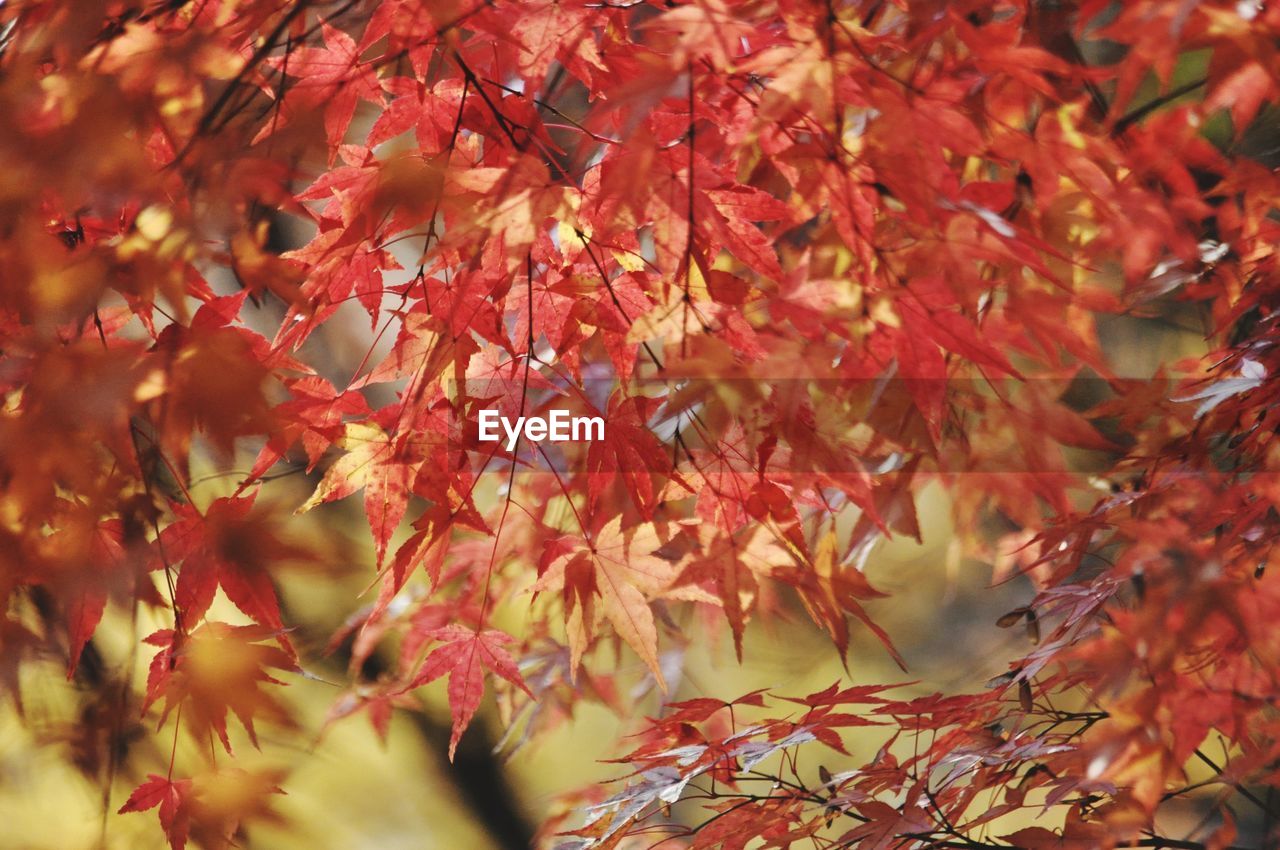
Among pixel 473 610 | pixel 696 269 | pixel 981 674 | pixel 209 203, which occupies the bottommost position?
pixel 981 674

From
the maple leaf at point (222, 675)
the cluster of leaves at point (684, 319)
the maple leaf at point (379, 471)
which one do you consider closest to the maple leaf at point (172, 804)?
the cluster of leaves at point (684, 319)

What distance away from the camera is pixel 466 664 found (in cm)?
110

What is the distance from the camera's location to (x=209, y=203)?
0.81 m

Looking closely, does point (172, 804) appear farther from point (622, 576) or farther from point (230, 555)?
point (622, 576)

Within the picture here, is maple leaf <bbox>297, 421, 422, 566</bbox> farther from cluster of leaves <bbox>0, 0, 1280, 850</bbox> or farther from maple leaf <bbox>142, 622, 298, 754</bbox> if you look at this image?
maple leaf <bbox>142, 622, 298, 754</bbox>

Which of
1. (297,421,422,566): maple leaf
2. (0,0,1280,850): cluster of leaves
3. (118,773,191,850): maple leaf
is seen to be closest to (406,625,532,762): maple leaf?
(0,0,1280,850): cluster of leaves

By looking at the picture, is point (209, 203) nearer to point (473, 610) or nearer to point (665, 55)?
point (665, 55)

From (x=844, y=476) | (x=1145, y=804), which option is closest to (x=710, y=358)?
(x=844, y=476)

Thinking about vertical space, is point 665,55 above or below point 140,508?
above

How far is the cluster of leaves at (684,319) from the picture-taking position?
77 cm

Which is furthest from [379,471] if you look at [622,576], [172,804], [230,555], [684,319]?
[172,804]

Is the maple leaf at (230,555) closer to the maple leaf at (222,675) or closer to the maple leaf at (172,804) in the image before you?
the maple leaf at (222,675)

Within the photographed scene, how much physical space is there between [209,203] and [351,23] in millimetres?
521

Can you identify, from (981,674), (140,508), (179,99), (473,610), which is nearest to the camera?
(179,99)
